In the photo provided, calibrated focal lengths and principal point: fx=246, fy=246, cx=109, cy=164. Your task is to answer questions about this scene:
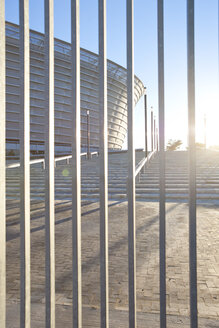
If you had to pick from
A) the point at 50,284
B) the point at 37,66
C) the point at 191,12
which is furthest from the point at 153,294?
the point at 37,66

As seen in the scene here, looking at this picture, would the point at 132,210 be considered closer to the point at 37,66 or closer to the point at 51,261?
the point at 51,261

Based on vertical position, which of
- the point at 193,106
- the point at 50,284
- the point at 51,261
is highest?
the point at 193,106

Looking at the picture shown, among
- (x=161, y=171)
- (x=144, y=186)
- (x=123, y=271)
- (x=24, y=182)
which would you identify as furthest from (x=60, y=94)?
(x=161, y=171)

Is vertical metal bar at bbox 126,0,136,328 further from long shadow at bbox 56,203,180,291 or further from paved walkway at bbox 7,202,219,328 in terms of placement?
long shadow at bbox 56,203,180,291

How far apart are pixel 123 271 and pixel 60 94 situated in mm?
45697

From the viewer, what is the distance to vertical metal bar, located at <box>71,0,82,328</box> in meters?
1.47

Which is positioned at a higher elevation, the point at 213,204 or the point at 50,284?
the point at 50,284

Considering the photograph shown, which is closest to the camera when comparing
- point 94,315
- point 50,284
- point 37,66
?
point 50,284

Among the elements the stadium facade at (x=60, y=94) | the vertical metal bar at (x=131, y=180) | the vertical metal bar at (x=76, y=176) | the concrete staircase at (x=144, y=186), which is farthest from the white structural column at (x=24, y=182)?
the stadium facade at (x=60, y=94)

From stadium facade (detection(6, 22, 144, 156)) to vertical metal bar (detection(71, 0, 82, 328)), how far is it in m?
35.0

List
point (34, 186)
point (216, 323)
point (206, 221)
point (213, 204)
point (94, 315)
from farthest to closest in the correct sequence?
point (34, 186) → point (213, 204) → point (206, 221) → point (94, 315) → point (216, 323)

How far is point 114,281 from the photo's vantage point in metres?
3.14

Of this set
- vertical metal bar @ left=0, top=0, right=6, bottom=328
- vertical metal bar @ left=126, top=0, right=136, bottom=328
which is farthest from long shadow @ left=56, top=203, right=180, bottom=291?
vertical metal bar @ left=126, top=0, right=136, bottom=328

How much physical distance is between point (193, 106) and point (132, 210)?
0.67 metres
